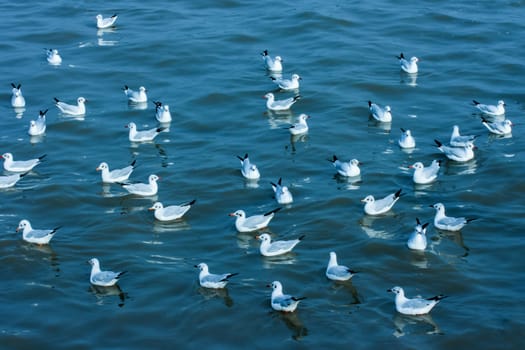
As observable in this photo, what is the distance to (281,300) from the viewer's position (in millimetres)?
17641

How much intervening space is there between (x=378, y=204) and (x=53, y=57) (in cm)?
1557

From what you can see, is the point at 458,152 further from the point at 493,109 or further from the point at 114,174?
the point at 114,174

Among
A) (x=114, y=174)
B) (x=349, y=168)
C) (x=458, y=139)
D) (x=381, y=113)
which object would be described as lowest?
(x=114, y=174)

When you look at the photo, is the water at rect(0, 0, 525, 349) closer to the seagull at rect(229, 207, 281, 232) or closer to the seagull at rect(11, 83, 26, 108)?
the seagull at rect(229, 207, 281, 232)

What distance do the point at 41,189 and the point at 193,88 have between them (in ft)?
26.5

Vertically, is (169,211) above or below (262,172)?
above

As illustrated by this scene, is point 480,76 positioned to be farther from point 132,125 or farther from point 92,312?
point 92,312

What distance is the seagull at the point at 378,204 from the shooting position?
21500 millimetres

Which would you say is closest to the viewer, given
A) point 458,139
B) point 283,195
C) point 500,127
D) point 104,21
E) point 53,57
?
point 283,195

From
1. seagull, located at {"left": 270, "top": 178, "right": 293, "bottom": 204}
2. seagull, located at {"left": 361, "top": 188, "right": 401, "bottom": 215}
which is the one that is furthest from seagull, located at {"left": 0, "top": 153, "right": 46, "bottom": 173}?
seagull, located at {"left": 361, "top": 188, "right": 401, "bottom": 215}

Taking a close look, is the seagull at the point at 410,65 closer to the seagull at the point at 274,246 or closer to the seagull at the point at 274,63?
the seagull at the point at 274,63

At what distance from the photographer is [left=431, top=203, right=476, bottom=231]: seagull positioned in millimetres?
20516

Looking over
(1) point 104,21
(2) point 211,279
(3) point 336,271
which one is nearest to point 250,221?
(2) point 211,279

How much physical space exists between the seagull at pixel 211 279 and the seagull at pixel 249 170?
522 centimetres
